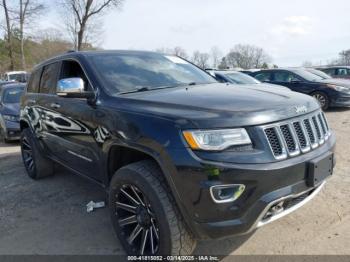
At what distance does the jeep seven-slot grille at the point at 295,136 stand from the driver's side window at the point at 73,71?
1.97 meters

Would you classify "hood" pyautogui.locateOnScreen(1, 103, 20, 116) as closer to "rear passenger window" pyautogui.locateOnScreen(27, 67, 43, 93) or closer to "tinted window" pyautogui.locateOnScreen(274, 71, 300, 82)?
"rear passenger window" pyautogui.locateOnScreen(27, 67, 43, 93)

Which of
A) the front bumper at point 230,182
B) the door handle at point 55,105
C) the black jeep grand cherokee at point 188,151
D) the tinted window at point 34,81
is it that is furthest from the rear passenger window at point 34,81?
the front bumper at point 230,182

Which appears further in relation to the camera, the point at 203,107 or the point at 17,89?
the point at 17,89

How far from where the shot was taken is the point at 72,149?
3.97m

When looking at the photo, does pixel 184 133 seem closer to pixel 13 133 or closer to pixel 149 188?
pixel 149 188

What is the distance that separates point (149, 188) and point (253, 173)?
799 millimetres

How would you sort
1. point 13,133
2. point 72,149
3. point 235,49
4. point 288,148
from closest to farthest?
1. point 288,148
2. point 72,149
3. point 13,133
4. point 235,49

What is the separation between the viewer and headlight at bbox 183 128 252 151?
243cm

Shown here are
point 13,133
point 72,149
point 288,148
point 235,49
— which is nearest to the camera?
point 288,148

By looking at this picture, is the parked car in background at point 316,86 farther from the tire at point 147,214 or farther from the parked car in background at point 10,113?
the tire at point 147,214

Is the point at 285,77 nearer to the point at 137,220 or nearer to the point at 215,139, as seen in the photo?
the point at 137,220

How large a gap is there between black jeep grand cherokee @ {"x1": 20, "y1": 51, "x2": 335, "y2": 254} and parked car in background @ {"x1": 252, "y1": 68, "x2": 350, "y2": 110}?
8790 mm

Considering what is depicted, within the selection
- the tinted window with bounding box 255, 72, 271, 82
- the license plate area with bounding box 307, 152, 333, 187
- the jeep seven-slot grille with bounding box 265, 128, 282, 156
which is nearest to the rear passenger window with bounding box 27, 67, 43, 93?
the jeep seven-slot grille with bounding box 265, 128, 282, 156

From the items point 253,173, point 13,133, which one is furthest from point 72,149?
point 13,133
